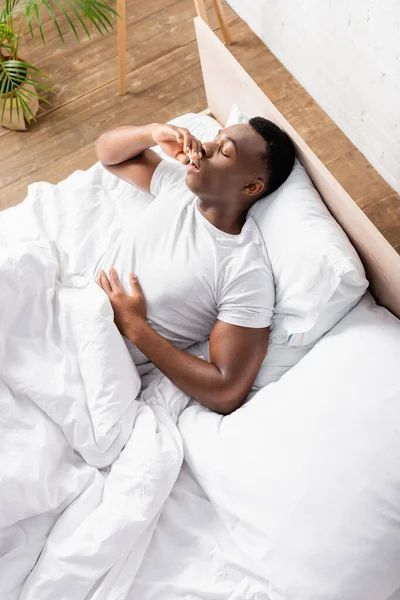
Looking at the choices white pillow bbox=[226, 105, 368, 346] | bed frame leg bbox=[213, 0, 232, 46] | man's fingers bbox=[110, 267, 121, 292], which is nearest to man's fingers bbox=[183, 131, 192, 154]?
white pillow bbox=[226, 105, 368, 346]

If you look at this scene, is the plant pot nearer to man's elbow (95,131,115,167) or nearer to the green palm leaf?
the green palm leaf

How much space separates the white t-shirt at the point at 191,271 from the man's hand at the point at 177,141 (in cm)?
12

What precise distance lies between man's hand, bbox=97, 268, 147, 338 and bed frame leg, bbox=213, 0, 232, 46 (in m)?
1.24

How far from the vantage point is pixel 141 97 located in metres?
2.39

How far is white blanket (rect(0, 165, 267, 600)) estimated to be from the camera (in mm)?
1250

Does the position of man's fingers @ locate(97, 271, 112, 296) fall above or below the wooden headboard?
below

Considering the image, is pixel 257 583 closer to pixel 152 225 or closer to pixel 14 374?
pixel 14 374

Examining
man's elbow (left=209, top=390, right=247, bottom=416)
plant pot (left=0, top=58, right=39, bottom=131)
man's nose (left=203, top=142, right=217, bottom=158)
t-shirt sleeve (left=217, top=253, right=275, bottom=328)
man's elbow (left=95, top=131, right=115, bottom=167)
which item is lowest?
man's elbow (left=209, top=390, right=247, bottom=416)

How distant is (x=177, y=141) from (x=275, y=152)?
24 cm

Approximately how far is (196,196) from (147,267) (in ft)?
0.75

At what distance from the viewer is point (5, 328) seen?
1450 millimetres

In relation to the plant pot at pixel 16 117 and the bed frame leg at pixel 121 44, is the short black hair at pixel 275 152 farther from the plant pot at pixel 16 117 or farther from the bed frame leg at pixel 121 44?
the plant pot at pixel 16 117

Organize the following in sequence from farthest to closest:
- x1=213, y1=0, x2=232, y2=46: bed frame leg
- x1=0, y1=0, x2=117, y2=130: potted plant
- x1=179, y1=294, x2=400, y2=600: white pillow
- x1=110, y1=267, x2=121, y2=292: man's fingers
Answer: x1=213, y1=0, x2=232, y2=46: bed frame leg, x1=0, y1=0, x2=117, y2=130: potted plant, x1=110, y1=267, x2=121, y2=292: man's fingers, x1=179, y1=294, x2=400, y2=600: white pillow

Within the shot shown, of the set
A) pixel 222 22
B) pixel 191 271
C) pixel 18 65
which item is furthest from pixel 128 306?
pixel 222 22
